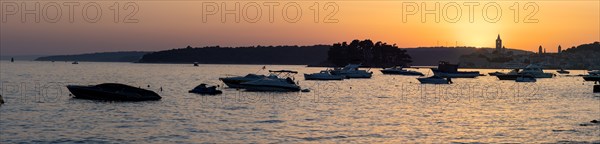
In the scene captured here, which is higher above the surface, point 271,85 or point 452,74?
point 452,74

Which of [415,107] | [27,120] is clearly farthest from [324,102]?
[27,120]

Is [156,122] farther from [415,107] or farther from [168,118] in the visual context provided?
[415,107]

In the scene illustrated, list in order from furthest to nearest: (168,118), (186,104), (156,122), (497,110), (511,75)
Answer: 1. (511,75)
2. (186,104)
3. (497,110)
4. (168,118)
5. (156,122)

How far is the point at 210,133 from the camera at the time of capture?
46.3 meters

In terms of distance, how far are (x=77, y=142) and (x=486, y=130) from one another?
2397 cm

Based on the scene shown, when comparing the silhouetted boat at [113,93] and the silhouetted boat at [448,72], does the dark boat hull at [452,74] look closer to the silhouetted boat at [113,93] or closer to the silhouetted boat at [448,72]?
the silhouetted boat at [448,72]

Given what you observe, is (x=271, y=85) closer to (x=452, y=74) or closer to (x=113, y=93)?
(x=113, y=93)

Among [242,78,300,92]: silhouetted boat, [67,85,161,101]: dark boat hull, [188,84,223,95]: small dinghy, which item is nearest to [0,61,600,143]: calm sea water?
[67,85,161,101]: dark boat hull

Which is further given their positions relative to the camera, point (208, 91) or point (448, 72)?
point (448, 72)

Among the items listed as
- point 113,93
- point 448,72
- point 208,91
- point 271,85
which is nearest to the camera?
point 113,93

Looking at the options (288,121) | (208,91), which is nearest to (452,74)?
(208,91)

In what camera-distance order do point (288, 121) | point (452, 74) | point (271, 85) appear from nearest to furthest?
point (288, 121), point (271, 85), point (452, 74)

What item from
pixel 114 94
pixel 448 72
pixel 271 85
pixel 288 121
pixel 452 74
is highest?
pixel 448 72

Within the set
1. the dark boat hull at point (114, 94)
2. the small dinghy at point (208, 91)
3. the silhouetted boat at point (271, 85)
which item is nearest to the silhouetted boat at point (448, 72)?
the silhouetted boat at point (271, 85)
